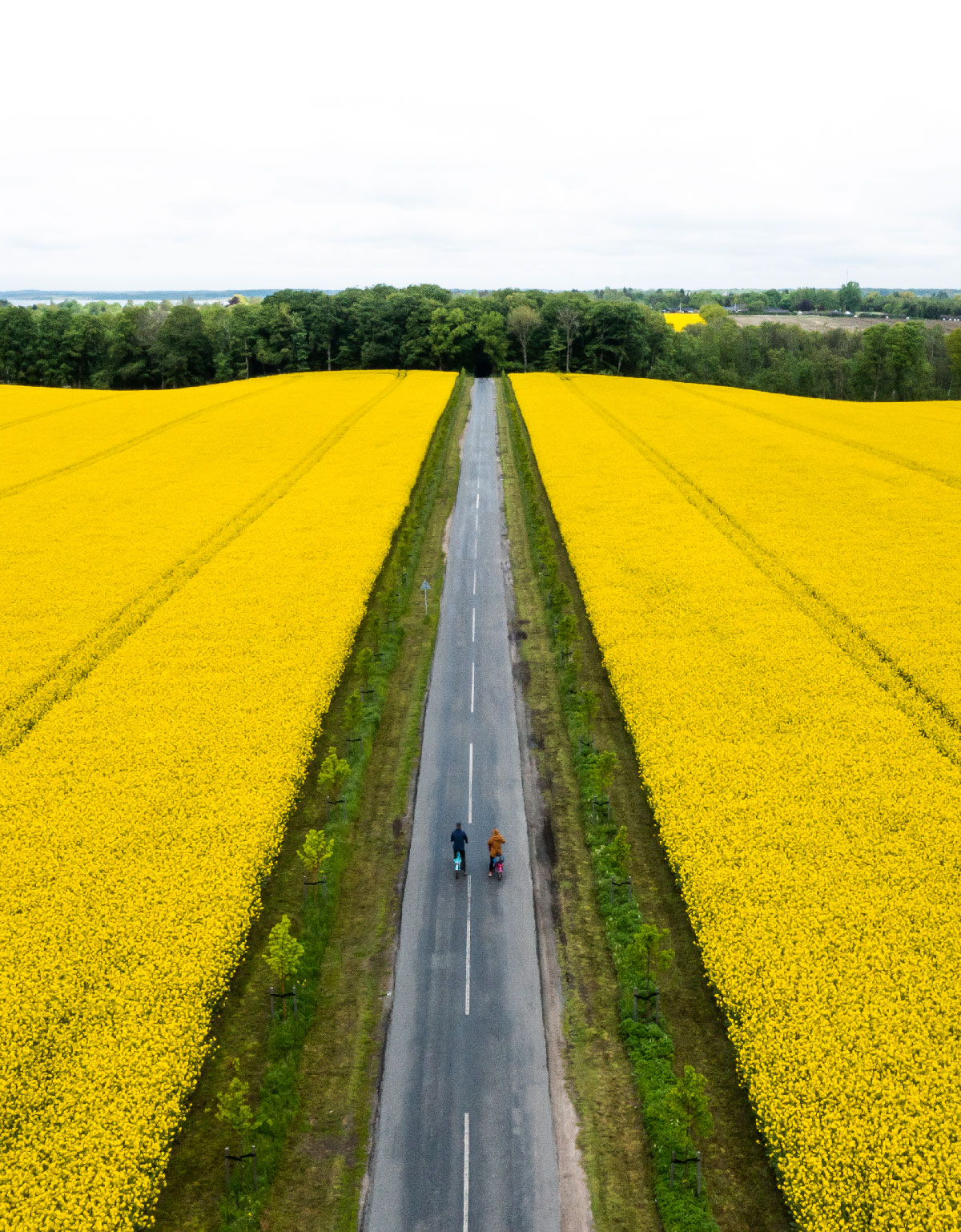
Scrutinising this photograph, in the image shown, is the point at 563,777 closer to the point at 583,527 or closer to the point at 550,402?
the point at 583,527

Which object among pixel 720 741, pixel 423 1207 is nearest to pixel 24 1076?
pixel 423 1207

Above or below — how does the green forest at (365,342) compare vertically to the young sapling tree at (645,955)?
above

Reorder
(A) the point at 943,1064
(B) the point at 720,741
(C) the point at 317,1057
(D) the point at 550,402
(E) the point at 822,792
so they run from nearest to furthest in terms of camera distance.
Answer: (A) the point at 943,1064 → (C) the point at 317,1057 → (E) the point at 822,792 → (B) the point at 720,741 → (D) the point at 550,402

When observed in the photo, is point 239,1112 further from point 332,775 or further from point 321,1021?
point 332,775

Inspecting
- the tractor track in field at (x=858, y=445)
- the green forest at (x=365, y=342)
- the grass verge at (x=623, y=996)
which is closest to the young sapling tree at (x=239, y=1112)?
the grass verge at (x=623, y=996)

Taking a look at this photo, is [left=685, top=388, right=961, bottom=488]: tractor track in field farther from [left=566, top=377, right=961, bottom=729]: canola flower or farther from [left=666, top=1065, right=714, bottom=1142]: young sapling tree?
[left=666, top=1065, right=714, bottom=1142]: young sapling tree

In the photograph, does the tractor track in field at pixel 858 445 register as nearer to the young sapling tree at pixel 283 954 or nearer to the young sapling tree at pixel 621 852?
the young sapling tree at pixel 621 852

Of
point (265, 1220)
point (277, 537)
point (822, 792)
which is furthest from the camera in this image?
point (277, 537)
